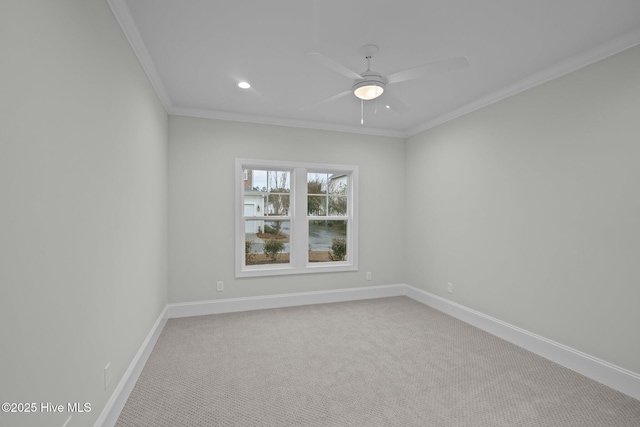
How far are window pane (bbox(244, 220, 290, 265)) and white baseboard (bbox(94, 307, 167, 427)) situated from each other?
61.1 inches

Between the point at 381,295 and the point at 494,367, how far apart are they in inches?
87.6

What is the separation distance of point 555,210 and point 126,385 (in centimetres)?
379

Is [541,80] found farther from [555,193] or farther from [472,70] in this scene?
[555,193]

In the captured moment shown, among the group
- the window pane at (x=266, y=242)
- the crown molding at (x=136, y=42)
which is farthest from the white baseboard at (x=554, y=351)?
the crown molding at (x=136, y=42)

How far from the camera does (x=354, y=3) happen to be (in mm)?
1952

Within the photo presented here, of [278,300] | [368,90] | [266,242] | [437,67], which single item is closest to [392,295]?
[278,300]

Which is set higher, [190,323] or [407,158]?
[407,158]

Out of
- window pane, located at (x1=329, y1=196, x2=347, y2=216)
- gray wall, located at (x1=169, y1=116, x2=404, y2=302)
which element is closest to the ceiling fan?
gray wall, located at (x1=169, y1=116, x2=404, y2=302)

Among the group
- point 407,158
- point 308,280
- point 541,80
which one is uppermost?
point 541,80

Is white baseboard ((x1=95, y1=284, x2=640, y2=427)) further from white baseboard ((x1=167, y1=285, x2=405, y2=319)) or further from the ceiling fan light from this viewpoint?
the ceiling fan light

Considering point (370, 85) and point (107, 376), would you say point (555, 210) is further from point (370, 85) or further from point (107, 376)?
point (107, 376)

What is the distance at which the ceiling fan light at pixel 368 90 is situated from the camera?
2434mm

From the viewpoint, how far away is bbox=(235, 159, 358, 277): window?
4.32 meters

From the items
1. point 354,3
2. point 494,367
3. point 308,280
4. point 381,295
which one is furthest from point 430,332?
point 354,3
